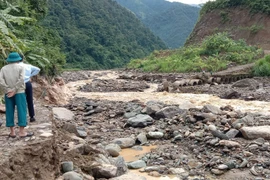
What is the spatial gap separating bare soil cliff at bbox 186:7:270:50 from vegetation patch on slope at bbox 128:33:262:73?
3912 mm

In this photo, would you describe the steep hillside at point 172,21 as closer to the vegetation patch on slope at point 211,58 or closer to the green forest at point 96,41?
the green forest at point 96,41

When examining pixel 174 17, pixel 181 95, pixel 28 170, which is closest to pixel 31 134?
pixel 28 170

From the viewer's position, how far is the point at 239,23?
4394 centimetres

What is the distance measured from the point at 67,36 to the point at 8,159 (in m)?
47.9

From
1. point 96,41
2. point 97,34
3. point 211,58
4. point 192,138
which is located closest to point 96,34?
point 97,34

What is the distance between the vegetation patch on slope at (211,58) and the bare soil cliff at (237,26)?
3.91 metres

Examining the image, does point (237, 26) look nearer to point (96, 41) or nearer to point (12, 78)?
point (96, 41)

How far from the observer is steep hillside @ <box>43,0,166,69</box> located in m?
50.8

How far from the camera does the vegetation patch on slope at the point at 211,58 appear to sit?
98.8ft

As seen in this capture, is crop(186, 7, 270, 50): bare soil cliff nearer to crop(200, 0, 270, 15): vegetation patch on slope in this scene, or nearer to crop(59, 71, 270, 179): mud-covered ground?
crop(200, 0, 270, 15): vegetation patch on slope

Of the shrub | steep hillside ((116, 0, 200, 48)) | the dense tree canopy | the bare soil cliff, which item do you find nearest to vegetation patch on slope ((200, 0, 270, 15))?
the bare soil cliff

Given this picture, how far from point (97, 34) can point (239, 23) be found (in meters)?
23.9

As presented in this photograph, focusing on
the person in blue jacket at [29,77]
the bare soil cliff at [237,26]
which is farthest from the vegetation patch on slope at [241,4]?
the person in blue jacket at [29,77]

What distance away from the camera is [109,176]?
6.30 meters
